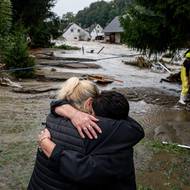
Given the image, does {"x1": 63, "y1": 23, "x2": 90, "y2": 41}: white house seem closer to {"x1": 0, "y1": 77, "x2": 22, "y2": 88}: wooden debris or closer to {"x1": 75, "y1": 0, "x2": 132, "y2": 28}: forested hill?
{"x1": 75, "y1": 0, "x2": 132, "y2": 28}: forested hill

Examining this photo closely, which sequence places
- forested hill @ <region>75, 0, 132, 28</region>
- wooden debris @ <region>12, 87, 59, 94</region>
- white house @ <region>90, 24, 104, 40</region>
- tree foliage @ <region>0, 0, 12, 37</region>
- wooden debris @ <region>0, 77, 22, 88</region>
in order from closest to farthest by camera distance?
1. wooden debris @ <region>12, 87, 59, 94</region>
2. wooden debris @ <region>0, 77, 22, 88</region>
3. tree foliage @ <region>0, 0, 12, 37</region>
4. white house @ <region>90, 24, 104, 40</region>
5. forested hill @ <region>75, 0, 132, 28</region>

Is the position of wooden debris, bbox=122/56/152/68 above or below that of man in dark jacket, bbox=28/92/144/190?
below

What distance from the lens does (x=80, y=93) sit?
8.85 ft

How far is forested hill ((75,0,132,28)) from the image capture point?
14138cm

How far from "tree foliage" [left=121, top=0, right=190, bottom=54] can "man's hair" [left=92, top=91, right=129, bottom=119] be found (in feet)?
37.5

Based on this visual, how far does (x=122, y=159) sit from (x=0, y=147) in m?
5.35

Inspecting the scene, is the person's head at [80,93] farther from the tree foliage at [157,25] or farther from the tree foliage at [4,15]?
the tree foliage at [4,15]

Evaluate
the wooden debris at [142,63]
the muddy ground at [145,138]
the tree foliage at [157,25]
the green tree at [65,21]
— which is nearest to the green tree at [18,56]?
the muddy ground at [145,138]

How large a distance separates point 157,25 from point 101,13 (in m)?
138

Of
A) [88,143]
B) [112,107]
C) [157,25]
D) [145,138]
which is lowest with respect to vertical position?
[145,138]

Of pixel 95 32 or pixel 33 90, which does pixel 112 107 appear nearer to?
pixel 33 90

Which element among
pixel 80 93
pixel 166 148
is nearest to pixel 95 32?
pixel 166 148

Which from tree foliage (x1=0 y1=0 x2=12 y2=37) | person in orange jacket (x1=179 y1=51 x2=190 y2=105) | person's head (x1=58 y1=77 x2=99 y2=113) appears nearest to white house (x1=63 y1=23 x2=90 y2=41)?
tree foliage (x1=0 y1=0 x2=12 y2=37)

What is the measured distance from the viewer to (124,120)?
102 inches
